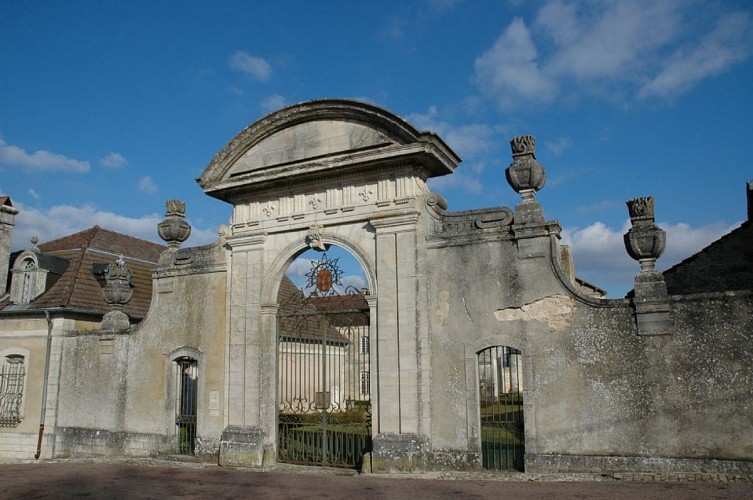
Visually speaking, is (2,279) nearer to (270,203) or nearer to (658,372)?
(270,203)

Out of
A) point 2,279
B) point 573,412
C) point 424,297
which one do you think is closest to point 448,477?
point 573,412

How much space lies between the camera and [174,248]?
42.0 feet

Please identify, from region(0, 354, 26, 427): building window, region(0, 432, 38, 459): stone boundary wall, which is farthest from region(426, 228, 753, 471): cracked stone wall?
region(0, 354, 26, 427): building window

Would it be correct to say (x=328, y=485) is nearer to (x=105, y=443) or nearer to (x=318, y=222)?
(x=318, y=222)

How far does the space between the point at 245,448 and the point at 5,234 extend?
10511mm

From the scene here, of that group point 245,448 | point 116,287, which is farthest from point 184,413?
point 116,287

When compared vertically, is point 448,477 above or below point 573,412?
below

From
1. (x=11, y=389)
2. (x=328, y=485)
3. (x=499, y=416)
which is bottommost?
(x=328, y=485)

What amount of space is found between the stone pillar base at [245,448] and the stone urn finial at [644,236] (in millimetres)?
6808

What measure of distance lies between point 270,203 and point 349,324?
279 centimetres

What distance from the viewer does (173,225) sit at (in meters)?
12.7

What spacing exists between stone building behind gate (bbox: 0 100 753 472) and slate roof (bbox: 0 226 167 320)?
1998 mm

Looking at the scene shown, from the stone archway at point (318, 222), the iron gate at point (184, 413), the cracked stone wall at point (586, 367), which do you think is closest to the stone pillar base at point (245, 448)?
the stone archway at point (318, 222)

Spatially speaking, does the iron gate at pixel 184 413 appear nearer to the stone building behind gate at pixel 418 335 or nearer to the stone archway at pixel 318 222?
the stone building behind gate at pixel 418 335
